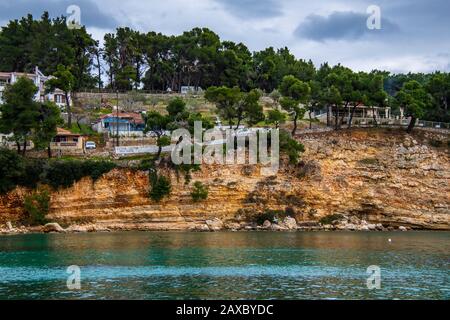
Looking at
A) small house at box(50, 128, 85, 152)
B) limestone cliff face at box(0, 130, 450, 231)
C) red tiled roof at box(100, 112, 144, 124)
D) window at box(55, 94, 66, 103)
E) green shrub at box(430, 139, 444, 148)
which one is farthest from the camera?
window at box(55, 94, 66, 103)

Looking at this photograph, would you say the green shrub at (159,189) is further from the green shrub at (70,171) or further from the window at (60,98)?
the window at (60,98)

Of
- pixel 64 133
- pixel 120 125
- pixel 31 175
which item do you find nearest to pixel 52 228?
pixel 31 175

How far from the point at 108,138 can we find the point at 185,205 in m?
16.4

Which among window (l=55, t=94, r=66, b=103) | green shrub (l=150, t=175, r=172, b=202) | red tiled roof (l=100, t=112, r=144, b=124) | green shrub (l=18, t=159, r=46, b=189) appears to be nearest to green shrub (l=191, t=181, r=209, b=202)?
green shrub (l=150, t=175, r=172, b=202)

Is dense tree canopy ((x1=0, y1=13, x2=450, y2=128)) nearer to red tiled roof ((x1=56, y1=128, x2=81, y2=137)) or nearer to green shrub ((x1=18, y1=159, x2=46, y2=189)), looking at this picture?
red tiled roof ((x1=56, y1=128, x2=81, y2=137))

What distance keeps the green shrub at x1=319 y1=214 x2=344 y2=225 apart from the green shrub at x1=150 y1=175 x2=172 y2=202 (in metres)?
16.3

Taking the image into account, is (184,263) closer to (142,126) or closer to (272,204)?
(272,204)

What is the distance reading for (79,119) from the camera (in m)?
88.4

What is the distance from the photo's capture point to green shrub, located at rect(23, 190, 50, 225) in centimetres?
6712

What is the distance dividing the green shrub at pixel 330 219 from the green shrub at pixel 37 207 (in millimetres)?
27979

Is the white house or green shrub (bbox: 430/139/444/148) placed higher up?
the white house

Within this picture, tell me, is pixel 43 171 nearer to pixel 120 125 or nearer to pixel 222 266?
pixel 120 125

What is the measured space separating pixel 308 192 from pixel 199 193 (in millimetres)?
11962
